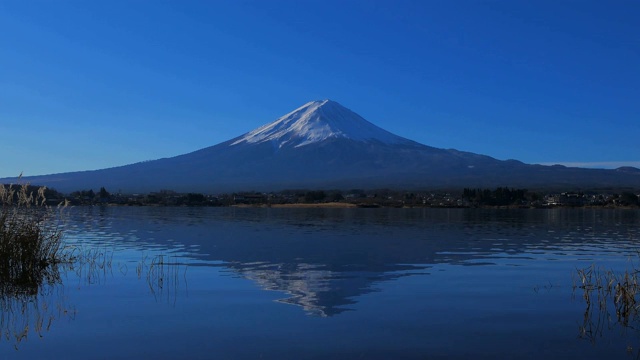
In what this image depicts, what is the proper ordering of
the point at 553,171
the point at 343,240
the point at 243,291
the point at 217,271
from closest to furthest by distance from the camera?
the point at 243,291 → the point at 217,271 → the point at 343,240 → the point at 553,171

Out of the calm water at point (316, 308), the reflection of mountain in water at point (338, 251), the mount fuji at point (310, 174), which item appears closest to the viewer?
the calm water at point (316, 308)

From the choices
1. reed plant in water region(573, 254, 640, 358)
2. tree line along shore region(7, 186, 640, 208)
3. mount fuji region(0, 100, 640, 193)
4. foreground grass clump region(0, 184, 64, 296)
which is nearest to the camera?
reed plant in water region(573, 254, 640, 358)

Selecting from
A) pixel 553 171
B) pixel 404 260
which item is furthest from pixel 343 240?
pixel 553 171

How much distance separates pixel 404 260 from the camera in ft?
63.2

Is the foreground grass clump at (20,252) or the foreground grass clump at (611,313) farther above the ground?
the foreground grass clump at (20,252)

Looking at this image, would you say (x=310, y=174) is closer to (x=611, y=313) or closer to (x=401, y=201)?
(x=401, y=201)

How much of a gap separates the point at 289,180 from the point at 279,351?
164178mm

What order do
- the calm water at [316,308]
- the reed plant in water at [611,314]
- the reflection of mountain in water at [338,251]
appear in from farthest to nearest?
the reflection of mountain in water at [338,251]
the reed plant in water at [611,314]
the calm water at [316,308]

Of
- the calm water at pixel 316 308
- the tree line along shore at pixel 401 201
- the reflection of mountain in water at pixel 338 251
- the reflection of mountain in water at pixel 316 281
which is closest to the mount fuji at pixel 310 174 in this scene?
the tree line along shore at pixel 401 201

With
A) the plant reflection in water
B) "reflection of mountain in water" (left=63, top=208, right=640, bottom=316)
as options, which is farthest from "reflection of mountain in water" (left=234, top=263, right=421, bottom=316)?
the plant reflection in water

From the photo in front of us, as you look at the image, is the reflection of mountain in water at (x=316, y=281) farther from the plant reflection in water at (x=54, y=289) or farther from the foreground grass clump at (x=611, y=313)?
the foreground grass clump at (x=611, y=313)

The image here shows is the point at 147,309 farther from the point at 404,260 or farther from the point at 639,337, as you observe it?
the point at 404,260

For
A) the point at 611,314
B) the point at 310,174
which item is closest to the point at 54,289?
the point at 611,314

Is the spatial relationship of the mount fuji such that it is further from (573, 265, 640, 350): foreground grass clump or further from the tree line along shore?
(573, 265, 640, 350): foreground grass clump
